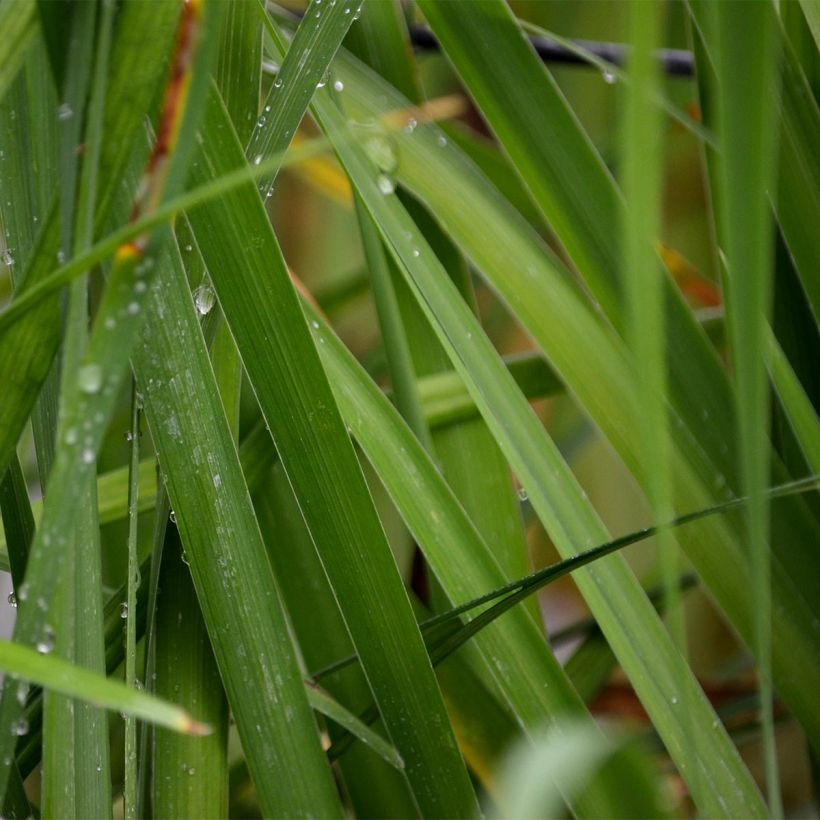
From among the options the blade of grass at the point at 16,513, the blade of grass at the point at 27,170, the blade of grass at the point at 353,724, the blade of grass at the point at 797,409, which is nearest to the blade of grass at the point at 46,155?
the blade of grass at the point at 27,170

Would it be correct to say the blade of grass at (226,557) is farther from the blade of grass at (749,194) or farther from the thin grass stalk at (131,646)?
the blade of grass at (749,194)

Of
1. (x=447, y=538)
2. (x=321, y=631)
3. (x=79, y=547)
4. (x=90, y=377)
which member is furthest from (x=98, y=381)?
(x=321, y=631)

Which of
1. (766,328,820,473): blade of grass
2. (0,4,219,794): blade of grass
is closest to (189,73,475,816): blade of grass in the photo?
(0,4,219,794): blade of grass

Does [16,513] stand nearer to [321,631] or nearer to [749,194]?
[321,631]

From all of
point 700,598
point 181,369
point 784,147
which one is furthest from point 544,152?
point 700,598

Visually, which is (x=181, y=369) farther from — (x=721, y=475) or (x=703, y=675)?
(x=703, y=675)
